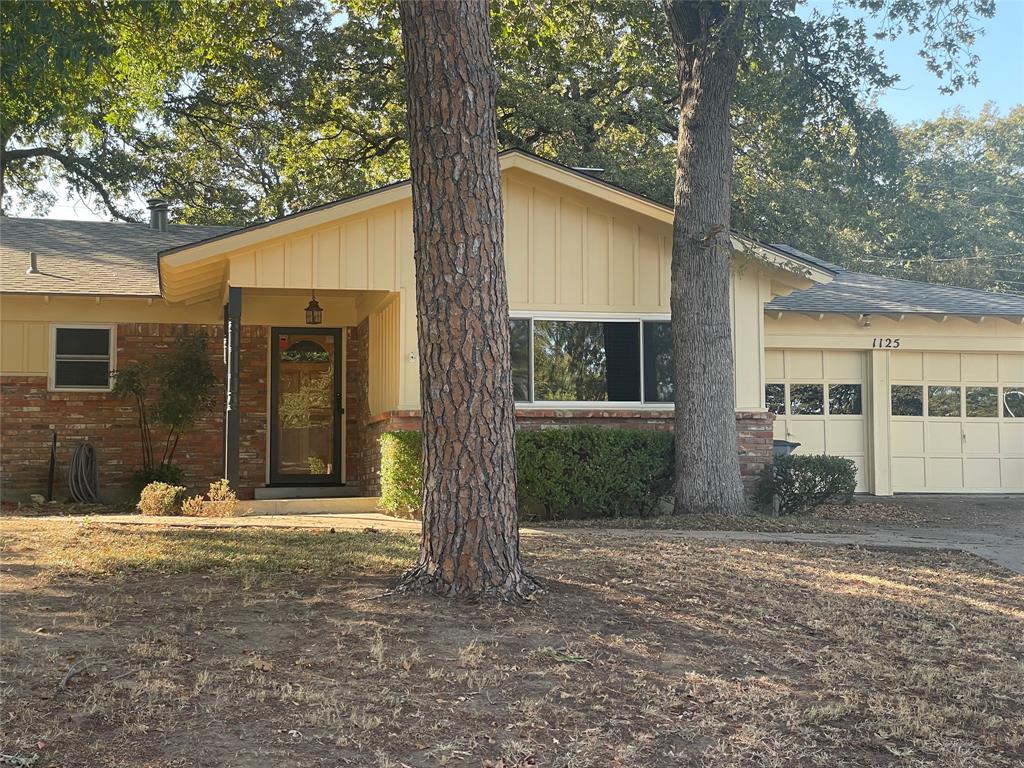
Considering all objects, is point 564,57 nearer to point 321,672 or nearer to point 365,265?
point 365,265

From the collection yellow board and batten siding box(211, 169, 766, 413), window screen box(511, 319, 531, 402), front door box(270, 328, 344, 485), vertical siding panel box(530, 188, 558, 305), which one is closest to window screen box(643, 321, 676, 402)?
yellow board and batten siding box(211, 169, 766, 413)

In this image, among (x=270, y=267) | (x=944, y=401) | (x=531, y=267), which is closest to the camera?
(x=270, y=267)

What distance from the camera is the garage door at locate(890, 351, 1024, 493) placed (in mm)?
16406

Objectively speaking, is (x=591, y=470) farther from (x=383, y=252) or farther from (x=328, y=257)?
(x=328, y=257)

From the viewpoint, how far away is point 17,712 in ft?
13.5

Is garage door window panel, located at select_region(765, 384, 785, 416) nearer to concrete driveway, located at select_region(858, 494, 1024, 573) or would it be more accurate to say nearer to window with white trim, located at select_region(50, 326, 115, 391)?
concrete driveway, located at select_region(858, 494, 1024, 573)

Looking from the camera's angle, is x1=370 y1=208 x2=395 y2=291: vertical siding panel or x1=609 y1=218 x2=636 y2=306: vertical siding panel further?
x1=609 y1=218 x2=636 y2=306: vertical siding panel

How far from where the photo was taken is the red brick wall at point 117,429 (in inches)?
578

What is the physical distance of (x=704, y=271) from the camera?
1177cm

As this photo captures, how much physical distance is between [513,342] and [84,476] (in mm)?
6857

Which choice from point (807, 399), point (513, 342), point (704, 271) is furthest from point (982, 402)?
point (513, 342)

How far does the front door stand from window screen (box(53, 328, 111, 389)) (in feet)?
Answer: 8.20

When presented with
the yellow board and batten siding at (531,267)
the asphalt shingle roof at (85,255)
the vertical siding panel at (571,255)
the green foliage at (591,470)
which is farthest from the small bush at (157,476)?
the vertical siding panel at (571,255)

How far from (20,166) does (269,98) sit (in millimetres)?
7721
